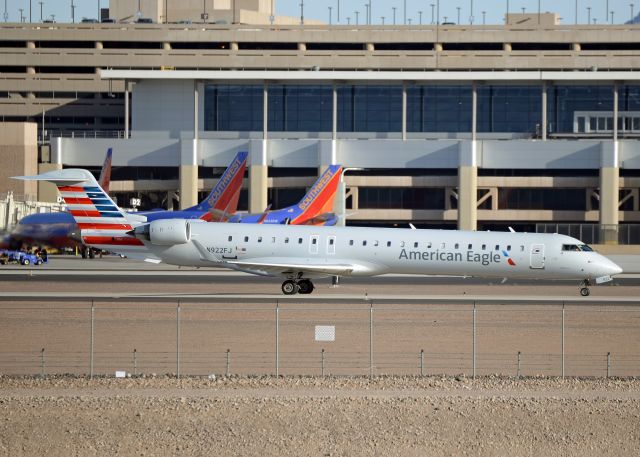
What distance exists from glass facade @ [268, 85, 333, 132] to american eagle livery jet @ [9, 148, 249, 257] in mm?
19871

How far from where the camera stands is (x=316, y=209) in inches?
2995

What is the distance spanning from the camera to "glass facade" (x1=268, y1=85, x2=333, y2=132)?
97000 mm

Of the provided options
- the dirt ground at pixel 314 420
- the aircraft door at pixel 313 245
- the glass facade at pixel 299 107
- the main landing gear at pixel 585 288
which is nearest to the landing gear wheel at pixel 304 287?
the aircraft door at pixel 313 245

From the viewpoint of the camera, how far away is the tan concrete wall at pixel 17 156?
96000 mm

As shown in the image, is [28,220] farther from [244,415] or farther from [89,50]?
[89,50]

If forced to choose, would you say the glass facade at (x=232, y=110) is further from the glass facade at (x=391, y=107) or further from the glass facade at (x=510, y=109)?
the glass facade at (x=510, y=109)

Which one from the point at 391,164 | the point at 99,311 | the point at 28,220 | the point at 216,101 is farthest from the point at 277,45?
the point at 99,311

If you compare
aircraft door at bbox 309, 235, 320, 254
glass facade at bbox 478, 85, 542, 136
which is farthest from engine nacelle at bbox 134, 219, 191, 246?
glass facade at bbox 478, 85, 542, 136

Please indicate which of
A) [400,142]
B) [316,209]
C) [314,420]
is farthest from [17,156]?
[314,420]

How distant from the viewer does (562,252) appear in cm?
5019

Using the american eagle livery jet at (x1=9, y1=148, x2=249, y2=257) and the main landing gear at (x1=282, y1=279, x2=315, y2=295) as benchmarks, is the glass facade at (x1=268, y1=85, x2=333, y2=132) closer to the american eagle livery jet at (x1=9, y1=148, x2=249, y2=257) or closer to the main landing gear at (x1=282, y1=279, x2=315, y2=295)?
the american eagle livery jet at (x1=9, y1=148, x2=249, y2=257)

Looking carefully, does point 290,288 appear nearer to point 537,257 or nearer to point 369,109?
point 537,257

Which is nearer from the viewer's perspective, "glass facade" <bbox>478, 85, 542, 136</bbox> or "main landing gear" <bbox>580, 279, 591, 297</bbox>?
"main landing gear" <bbox>580, 279, 591, 297</bbox>

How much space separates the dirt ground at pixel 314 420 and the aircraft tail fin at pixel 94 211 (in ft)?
81.9
